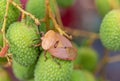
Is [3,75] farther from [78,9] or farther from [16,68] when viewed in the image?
[78,9]

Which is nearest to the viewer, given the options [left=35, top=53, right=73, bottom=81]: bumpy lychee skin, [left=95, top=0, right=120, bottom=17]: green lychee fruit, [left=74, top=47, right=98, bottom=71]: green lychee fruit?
[left=35, top=53, right=73, bottom=81]: bumpy lychee skin

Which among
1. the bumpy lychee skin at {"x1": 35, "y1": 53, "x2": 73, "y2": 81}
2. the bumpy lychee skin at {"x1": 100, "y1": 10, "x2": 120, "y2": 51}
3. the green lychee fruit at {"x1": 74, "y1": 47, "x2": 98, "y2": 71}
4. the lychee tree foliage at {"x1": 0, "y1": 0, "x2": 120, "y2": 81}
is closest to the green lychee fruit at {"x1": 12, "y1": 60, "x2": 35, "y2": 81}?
the lychee tree foliage at {"x1": 0, "y1": 0, "x2": 120, "y2": 81}

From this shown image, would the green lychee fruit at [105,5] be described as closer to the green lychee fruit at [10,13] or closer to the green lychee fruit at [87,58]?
the green lychee fruit at [87,58]

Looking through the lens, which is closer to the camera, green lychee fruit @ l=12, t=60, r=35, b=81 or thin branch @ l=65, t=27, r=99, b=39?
green lychee fruit @ l=12, t=60, r=35, b=81

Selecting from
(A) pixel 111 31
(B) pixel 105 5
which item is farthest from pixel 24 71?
(B) pixel 105 5

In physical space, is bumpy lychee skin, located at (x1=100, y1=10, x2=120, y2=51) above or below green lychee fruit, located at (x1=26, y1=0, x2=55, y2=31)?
below

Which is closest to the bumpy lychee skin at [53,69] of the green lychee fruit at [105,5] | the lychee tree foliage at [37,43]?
the lychee tree foliage at [37,43]

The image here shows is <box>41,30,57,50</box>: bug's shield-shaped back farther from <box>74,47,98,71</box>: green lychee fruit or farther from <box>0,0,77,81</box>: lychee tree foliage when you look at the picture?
<box>74,47,98,71</box>: green lychee fruit
